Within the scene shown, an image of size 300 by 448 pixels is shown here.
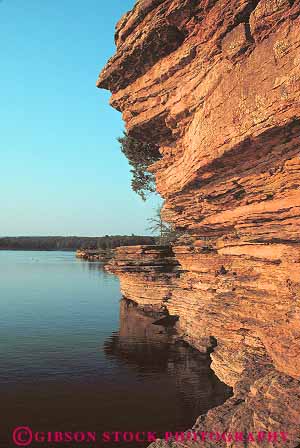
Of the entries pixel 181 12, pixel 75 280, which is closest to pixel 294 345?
pixel 181 12

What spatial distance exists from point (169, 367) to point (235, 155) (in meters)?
14.5

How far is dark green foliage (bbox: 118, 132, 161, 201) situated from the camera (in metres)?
41.2

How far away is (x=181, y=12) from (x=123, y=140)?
2903 cm

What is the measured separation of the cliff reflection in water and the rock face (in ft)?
4.65

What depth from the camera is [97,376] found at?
72.0 ft

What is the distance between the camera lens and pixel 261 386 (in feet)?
45.8

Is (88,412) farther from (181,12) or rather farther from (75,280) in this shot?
(75,280)

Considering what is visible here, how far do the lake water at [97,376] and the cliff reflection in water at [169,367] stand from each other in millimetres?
47

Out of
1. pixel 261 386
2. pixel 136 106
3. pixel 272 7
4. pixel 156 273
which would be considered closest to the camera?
pixel 272 7

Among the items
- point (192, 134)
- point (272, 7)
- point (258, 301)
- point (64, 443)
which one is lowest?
point (64, 443)
